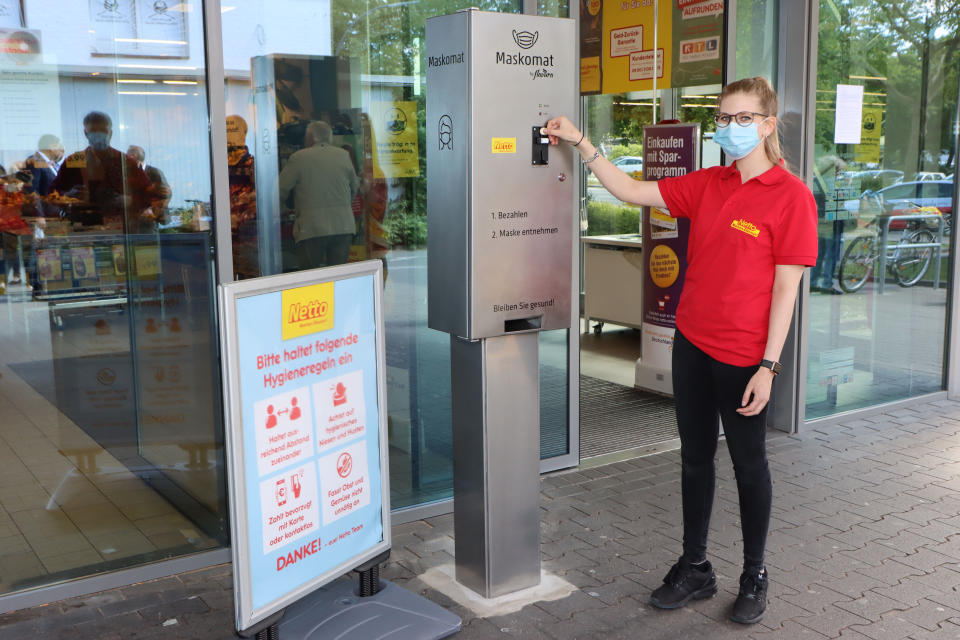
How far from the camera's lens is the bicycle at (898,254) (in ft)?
20.7

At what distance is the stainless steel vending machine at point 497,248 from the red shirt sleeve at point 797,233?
0.75 m

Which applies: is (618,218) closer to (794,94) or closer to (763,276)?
(794,94)

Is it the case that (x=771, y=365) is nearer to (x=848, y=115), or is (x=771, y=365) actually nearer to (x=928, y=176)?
(x=848, y=115)

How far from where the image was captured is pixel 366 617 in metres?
3.41

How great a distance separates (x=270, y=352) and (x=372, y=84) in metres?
1.77

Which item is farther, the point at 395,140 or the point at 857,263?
the point at 857,263

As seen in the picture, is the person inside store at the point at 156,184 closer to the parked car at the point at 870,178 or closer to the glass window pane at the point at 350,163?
the glass window pane at the point at 350,163

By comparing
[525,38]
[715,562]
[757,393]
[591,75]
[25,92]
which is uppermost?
[591,75]

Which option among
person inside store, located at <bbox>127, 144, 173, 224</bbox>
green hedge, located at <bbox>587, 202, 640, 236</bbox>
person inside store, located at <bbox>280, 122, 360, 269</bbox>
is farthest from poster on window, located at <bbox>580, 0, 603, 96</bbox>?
person inside store, located at <bbox>127, 144, 173, 224</bbox>

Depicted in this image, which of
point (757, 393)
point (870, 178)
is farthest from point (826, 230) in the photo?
point (757, 393)

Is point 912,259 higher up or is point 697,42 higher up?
point 697,42

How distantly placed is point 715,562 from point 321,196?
2314 mm

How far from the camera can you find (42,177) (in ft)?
11.6

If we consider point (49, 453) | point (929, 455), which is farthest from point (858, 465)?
point (49, 453)
